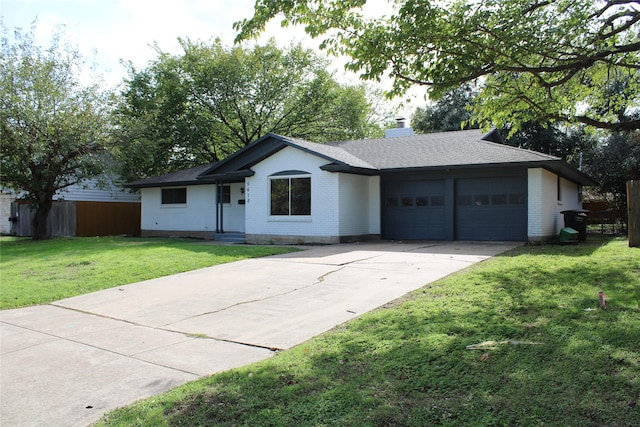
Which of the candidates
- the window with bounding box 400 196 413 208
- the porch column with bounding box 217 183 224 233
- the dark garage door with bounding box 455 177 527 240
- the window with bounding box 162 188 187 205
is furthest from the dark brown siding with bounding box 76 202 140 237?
the dark garage door with bounding box 455 177 527 240

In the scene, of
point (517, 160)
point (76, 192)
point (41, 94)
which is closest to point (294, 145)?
point (517, 160)

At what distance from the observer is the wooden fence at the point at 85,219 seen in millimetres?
25531

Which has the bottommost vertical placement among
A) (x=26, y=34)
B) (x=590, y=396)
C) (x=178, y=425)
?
(x=178, y=425)

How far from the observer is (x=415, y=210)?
58.1ft

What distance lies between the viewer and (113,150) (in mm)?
21891

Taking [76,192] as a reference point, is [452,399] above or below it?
below

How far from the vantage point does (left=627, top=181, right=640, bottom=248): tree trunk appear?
32.2 ft

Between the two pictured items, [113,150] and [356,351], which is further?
[113,150]

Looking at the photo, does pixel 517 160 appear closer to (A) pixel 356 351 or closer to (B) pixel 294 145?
(B) pixel 294 145

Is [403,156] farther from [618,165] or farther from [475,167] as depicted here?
[618,165]

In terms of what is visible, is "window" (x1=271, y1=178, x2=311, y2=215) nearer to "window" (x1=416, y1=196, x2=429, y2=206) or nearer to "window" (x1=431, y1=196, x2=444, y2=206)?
"window" (x1=416, y1=196, x2=429, y2=206)

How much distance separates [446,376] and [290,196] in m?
14.0

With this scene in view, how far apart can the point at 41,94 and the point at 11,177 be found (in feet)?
11.7

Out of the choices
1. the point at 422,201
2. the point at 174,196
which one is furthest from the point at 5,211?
the point at 422,201
